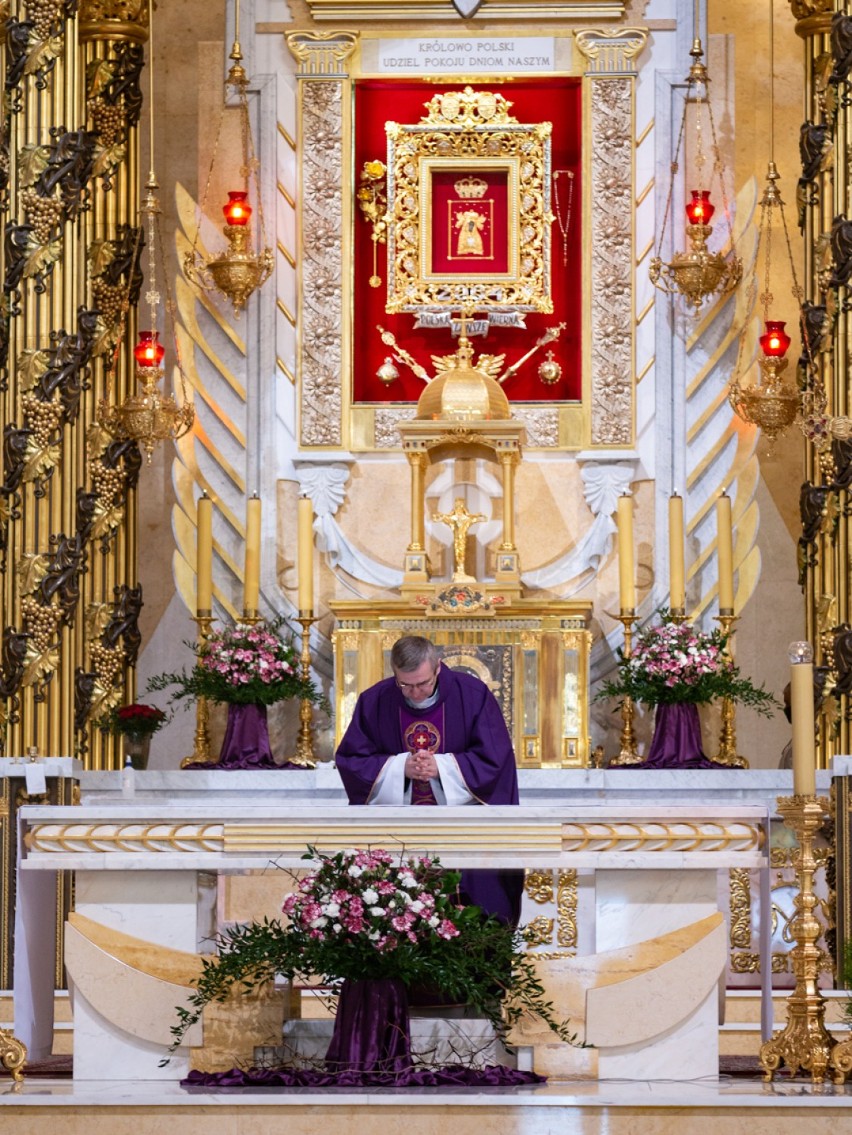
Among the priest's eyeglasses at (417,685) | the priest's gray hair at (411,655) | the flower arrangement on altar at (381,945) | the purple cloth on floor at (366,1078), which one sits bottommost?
the purple cloth on floor at (366,1078)

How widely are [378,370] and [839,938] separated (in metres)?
5.23

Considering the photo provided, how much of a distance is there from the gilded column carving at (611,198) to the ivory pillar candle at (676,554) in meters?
1.33

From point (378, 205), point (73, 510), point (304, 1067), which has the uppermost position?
point (378, 205)

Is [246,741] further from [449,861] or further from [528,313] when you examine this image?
[449,861]

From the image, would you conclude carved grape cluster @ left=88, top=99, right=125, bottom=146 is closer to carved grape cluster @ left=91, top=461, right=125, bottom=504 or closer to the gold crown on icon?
carved grape cluster @ left=91, top=461, right=125, bottom=504

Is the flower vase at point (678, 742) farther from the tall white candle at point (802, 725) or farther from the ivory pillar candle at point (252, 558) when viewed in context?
the tall white candle at point (802, 725)

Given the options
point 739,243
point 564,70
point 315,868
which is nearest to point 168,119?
point 564,70

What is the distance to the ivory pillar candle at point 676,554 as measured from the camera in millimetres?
13164

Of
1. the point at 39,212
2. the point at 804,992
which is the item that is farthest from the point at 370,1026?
the point at 39,212

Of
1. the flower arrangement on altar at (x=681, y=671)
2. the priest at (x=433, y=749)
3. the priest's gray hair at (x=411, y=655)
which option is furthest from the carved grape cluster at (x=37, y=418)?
the priest's gray hair at (x=411, y=655)

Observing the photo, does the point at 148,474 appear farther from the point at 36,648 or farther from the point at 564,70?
the point at 564,70

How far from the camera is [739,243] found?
47.9 feet

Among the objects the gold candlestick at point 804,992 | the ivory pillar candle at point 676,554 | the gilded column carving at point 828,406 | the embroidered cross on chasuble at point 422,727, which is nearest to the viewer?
the gold candlestick at point 804,992

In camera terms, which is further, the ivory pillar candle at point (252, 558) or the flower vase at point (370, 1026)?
the ivory pillar candle at point (252, 558)
